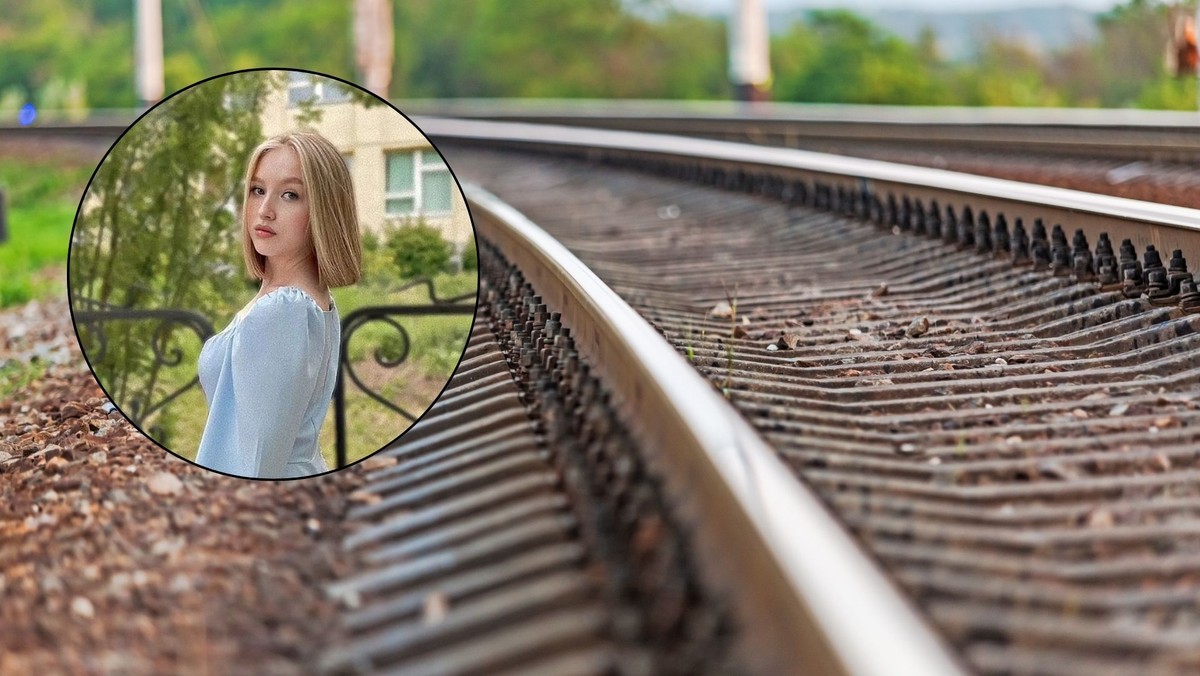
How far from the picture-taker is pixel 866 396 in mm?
3445

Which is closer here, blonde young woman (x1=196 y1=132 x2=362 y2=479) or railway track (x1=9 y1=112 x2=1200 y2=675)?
railway track (x1=9 y1=112 x2=1200 y2=675)

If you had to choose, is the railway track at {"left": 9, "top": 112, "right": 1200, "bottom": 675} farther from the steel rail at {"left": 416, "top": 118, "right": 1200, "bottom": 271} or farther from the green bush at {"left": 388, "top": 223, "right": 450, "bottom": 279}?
the green bush at {"left": 388, "top": 223, "right": 450, "bottom": 279}

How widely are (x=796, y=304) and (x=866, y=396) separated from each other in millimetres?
1506

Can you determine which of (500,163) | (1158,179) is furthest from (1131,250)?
(500,163)

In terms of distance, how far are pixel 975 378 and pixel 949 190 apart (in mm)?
2571

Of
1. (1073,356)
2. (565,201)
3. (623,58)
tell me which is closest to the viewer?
(1073,356)

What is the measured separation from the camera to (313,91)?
7.99 ft

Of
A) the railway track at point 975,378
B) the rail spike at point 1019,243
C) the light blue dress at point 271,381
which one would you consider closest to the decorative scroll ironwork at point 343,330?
the light blue dress at point 271,381

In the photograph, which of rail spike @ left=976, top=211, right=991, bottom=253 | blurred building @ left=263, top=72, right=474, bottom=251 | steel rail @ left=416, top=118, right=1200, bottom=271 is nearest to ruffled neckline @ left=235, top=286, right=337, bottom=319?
blurred building @ left=263, top=72, right=474, bottom=251

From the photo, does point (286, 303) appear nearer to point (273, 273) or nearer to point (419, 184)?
point (273, 273)

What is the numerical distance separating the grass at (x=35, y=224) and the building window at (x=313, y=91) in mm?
2463

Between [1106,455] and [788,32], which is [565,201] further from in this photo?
[788,32]

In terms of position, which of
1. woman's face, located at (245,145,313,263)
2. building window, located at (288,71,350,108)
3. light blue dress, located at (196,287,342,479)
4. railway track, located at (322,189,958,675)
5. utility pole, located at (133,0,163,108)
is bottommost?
railway track, located at (322,189,958,675)

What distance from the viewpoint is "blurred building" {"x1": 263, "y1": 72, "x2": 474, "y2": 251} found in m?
2.42
